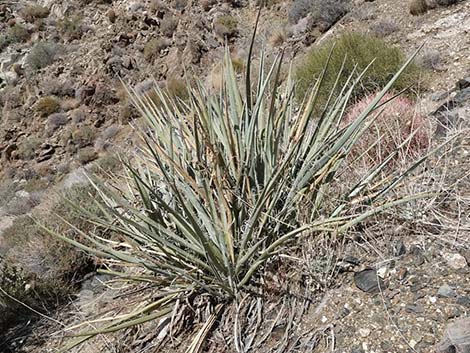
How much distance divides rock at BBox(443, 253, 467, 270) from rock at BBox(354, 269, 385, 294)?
34 centimetres

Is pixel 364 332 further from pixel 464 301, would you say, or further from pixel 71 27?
pixel 71 27

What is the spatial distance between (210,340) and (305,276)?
24.2 inches

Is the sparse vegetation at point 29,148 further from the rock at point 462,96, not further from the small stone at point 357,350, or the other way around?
the small stone at point 357,350

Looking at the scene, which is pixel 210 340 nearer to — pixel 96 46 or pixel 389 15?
pixel 389 15

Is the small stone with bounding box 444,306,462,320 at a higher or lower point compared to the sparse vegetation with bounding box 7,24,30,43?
lower

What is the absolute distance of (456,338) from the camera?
1.79 metres

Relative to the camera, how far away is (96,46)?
16.3 metres

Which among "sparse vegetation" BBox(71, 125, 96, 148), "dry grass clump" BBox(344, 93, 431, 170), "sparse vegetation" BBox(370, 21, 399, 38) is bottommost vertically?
"sparse vegetation" BBox(71, 125, 96, 148)

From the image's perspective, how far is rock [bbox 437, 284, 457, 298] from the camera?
6.72ft

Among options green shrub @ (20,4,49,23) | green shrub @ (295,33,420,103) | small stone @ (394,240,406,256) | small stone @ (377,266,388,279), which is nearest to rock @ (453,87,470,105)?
green shrub @ (295,33,420,103)

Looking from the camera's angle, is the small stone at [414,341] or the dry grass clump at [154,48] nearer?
the small stone at [414,341]

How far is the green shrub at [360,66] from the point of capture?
18.6ft

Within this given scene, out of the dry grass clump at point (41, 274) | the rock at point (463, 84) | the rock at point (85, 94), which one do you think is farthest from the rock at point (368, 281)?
the rock at point (85, 94)

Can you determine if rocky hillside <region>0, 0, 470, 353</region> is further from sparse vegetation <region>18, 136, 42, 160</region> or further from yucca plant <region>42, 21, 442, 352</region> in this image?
yucca plant <region>42, 21, 442, 352</region>
